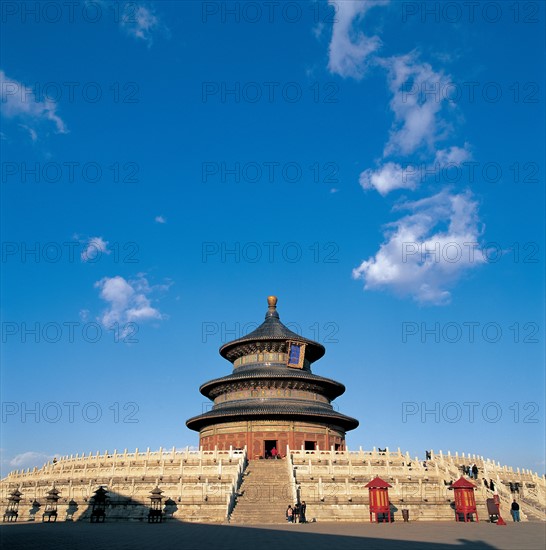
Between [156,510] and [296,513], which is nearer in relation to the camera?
[296,513]

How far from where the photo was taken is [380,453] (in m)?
35.8

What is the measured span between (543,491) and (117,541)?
103 feet

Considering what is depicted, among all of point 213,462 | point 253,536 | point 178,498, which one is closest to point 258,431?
point 213,462

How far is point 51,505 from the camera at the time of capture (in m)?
30.6

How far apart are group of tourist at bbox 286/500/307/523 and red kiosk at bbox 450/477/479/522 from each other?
313 inches

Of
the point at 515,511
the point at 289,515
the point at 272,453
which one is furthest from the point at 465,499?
the point at 272,453

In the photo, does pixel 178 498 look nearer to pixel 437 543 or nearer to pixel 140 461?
pixel 140 461

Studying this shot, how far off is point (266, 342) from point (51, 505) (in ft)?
89.6

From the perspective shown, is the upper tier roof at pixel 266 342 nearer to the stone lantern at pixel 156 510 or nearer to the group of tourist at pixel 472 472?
the group of tourist at pixel 472 472

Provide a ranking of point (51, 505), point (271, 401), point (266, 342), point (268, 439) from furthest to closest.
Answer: point (266, 342) < point (271, 401) < point (268, 439) < point (51, 505)

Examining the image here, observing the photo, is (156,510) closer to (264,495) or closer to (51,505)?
(264,495)

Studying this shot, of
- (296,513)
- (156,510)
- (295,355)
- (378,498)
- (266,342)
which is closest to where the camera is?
(296,513)

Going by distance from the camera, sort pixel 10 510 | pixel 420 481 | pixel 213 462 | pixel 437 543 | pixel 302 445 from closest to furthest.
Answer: pixel 437 543, pixel 420 481, pixel 10 510, pixel 213 462, pixel 302 445

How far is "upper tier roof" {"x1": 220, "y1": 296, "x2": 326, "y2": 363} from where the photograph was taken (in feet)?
177
